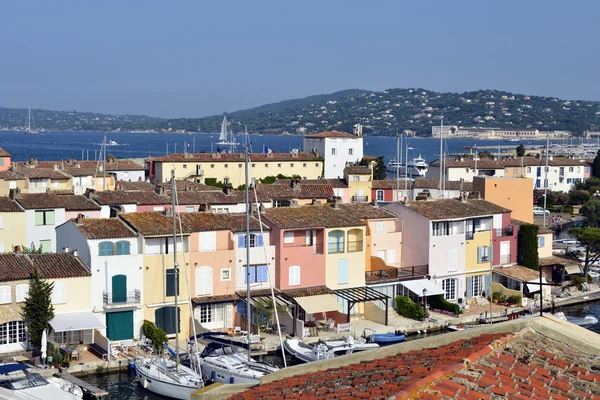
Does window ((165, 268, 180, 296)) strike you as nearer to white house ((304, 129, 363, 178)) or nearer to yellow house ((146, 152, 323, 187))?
yellow house ((146, 152, 323, 187))

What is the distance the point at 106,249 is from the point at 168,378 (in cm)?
691

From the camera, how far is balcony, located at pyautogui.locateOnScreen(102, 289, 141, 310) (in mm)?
35031

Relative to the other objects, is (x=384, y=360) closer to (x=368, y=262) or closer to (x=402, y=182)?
(x=368, y=262)

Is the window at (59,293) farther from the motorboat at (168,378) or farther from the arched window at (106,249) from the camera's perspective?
the motorboat at (168,378)

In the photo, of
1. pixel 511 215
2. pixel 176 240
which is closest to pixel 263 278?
pixel 176 240

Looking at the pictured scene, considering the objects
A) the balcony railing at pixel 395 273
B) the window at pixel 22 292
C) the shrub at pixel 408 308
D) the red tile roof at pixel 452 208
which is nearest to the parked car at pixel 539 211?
the red tile roof at pixel 452 208

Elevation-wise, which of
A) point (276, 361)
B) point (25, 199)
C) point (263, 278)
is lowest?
point (276, 361)

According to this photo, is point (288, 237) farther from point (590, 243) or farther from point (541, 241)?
point (590, 243)

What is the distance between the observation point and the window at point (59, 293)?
34031 millimetres

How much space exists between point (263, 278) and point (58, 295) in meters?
8.98

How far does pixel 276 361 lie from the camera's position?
34625mm

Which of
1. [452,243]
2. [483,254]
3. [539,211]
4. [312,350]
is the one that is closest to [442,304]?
[452,243]

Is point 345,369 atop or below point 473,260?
atop

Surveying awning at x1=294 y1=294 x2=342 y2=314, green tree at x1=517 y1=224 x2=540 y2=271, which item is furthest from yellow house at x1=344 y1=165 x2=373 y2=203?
awning at x1=294 y1=294 x2=342 y2=314
